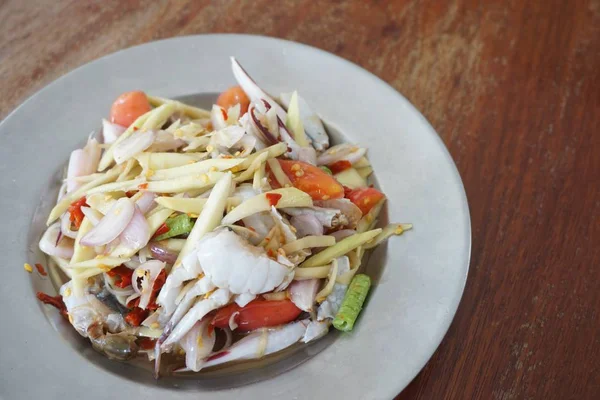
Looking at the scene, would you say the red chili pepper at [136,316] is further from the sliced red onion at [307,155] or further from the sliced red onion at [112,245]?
the sliced red onion at [307,155]

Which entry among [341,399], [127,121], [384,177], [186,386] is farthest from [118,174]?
[341,399]

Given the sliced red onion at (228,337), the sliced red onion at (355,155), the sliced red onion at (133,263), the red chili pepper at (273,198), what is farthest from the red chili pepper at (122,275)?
the sliced red onion at (355,155)

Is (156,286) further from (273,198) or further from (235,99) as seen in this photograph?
(235,99)

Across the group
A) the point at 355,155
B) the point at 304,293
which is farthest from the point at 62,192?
the point at 355,155

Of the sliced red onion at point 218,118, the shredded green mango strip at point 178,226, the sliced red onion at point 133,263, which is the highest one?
the sliced red onion at point 218,118

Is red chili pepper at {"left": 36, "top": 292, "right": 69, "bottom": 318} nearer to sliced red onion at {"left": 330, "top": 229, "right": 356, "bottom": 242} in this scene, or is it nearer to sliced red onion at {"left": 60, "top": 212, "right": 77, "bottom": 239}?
sliced red onion at {"left": 60, "top": 212, "right": 77, "bottom": 239}

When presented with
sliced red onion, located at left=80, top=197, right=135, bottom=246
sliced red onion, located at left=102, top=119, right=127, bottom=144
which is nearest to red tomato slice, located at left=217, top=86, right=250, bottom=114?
sliced red onion, located at left=102, top=119, right=127, bottom=144
